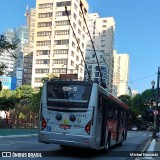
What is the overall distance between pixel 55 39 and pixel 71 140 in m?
99.6

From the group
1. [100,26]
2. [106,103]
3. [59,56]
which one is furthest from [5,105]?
[100,26]

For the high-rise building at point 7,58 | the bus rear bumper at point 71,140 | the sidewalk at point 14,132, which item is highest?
the high-rise building at point 7,58

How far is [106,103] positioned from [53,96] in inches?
107

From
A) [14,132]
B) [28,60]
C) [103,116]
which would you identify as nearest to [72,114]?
[103,116]

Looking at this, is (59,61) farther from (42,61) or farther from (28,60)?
(28,60)

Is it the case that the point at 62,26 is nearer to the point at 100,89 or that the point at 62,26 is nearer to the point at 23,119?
the point at 23,119

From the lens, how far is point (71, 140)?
50.8 feet

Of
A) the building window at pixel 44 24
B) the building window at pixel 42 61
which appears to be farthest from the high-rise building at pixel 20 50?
the building window at pixel 44 24

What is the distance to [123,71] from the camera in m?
116

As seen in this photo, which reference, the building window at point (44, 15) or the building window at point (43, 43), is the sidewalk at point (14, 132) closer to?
the building window at point (43, 43)

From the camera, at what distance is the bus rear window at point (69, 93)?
15.9 m

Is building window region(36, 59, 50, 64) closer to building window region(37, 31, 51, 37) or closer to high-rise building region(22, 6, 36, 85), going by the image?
building window region(37, 31, 51, 37)

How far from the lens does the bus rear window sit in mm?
15875

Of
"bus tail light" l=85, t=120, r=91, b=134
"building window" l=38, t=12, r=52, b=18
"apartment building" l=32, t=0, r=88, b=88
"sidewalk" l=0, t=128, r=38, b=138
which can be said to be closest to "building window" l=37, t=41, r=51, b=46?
"apartment building" l=32, t=0, r=88, b=88
